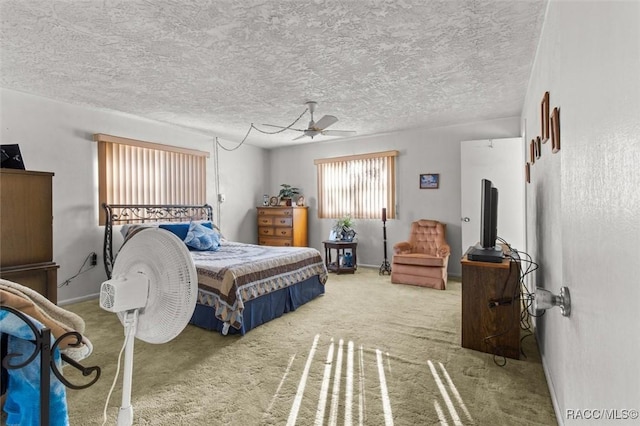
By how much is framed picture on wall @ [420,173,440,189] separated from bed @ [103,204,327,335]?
7.96 ft

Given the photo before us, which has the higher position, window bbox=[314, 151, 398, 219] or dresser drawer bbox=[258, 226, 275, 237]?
window bbox=[314, 151, 398, 219]

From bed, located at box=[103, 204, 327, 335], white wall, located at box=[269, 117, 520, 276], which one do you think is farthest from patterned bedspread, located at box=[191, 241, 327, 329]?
white wall, located at box=[269, 117, 520, 276]

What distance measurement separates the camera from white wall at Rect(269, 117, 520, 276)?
5.07 metres

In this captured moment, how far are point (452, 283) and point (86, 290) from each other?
4.89 metres

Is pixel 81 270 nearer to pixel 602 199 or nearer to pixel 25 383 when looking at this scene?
pixel 25 383

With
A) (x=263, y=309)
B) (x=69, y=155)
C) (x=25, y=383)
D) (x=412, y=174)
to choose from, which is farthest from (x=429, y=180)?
(x=25, y=383)

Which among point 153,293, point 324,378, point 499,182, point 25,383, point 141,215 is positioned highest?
point 499,182

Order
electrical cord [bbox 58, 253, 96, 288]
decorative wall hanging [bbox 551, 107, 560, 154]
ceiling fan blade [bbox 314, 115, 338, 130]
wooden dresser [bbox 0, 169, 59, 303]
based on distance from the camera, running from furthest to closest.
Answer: electrical cord [bbox 58, 253, 96, 288], ceiling fan blade [bbox 314, 115, 338, 130], wooden dresser [bbox 0, 169, 59, 303], decorative wall hanging [bbox 551, 107, 560, 154]

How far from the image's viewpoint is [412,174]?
5461 millimetres

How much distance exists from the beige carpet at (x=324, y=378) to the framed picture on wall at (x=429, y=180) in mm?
2565

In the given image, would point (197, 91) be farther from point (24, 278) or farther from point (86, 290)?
point (86, 290)

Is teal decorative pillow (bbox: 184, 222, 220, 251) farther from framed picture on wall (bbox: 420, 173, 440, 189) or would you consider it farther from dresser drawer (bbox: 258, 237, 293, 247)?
framed picture on wall (bbox: 420, 173, 440, 189)

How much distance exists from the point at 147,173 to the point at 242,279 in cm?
277

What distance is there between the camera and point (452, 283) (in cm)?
466
